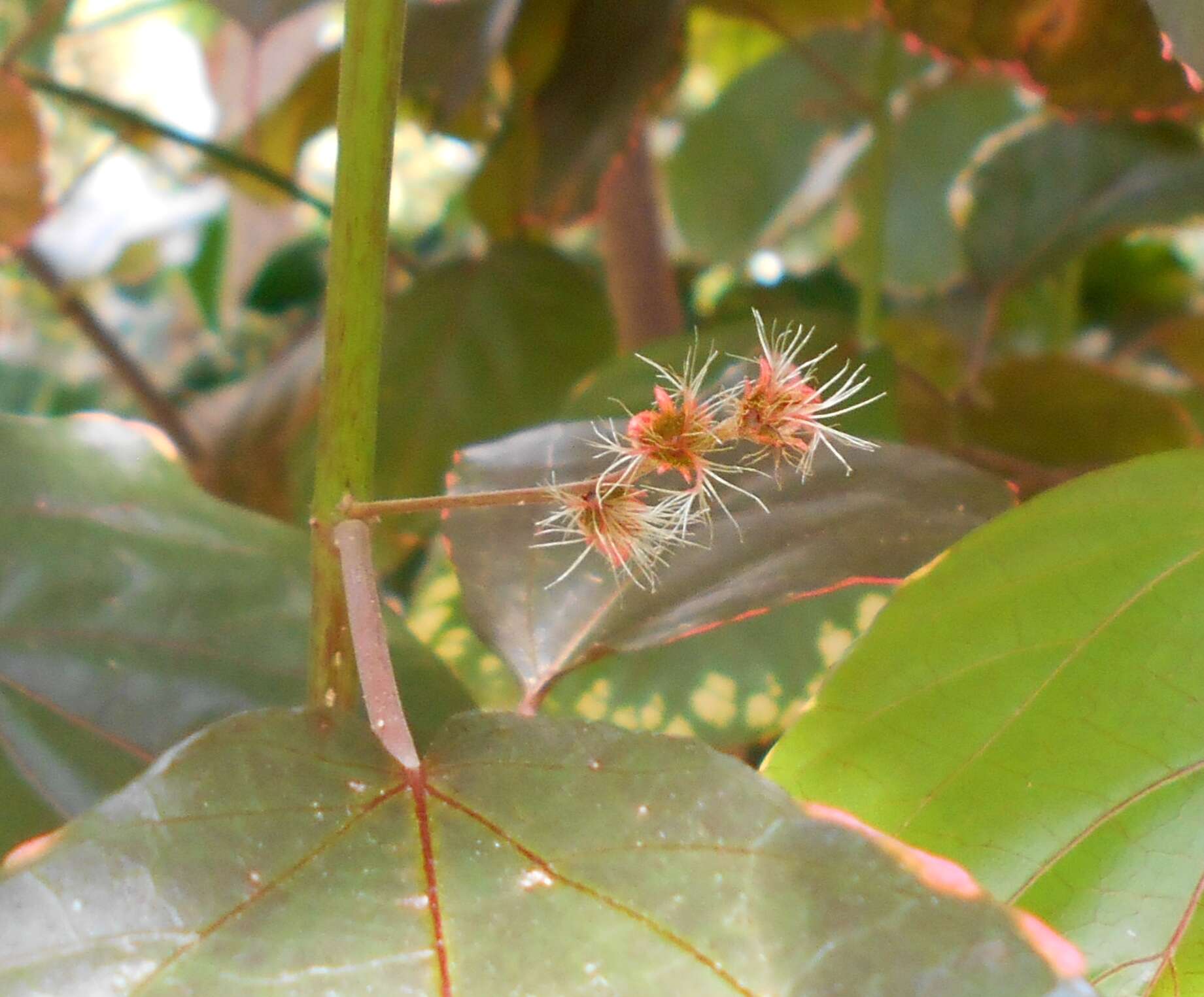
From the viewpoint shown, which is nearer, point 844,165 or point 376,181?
point 376,181

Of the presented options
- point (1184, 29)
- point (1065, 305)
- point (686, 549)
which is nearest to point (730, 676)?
point (686, 549)

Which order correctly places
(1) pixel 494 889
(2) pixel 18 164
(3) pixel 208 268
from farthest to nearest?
(3) pixel 208 268
(2) pixel 18 164
(1) pixel 494 889

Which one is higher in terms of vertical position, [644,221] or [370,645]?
[644,221]

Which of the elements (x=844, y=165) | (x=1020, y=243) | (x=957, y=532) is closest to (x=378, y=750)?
(x=957, y=532)

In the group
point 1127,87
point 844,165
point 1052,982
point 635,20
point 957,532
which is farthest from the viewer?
point 844,165

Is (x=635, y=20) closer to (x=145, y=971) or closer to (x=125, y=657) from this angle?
(x=125, y=657)

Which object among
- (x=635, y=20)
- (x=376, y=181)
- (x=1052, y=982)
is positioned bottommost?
(x=1052, y=982)

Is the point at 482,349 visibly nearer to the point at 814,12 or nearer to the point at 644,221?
the point at 644,221
